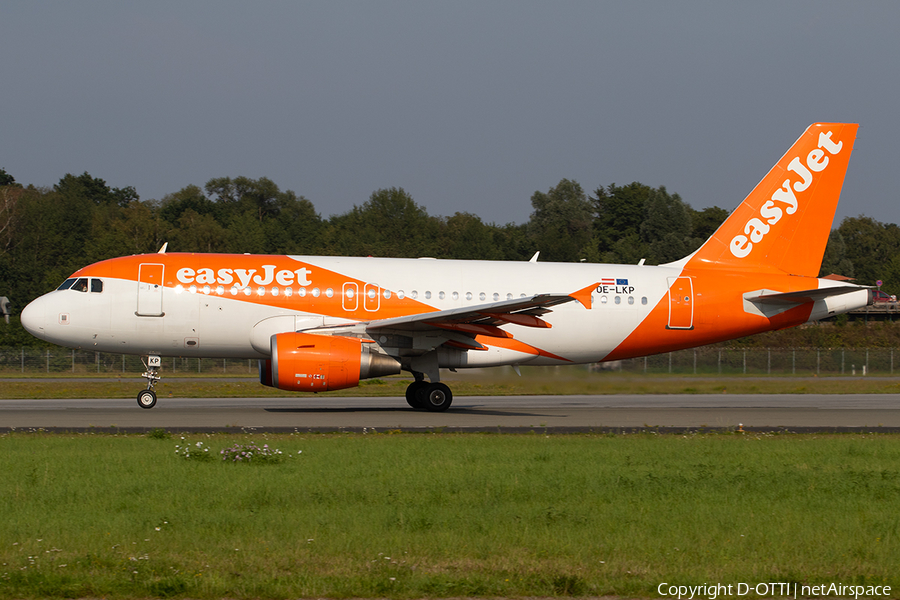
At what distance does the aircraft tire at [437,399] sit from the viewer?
22.0m

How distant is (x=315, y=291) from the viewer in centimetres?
2148

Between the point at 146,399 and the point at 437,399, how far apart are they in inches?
284

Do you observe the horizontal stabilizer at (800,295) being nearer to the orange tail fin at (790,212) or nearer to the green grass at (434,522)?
the orange tail fin at (790,212)

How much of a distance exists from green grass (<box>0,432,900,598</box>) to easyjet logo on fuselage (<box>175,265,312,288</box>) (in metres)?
8.44

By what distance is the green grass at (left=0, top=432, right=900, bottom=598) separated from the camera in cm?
659

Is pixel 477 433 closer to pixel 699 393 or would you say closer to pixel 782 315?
pixel 782 315

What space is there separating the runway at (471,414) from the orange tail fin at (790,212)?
430 cm

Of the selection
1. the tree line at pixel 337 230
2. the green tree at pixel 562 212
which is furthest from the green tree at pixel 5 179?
the green tree at pixel 562 212

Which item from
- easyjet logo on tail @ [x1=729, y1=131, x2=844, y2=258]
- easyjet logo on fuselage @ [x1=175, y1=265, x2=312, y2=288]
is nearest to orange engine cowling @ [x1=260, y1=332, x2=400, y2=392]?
easyjet logo on fuselage @ [x1=175, y1=265, x2=312, y2=288]

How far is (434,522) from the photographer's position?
835 centimetres

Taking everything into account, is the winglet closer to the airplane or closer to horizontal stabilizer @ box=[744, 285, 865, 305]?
the airplane

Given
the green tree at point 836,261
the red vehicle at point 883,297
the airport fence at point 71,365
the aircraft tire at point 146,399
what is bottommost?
the aircraft tire at point 146,399

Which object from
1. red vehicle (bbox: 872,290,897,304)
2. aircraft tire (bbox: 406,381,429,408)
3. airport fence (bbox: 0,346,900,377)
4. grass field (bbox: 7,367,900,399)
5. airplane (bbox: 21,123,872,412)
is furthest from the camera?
red vehicle (bbox: 872,290,897,304)

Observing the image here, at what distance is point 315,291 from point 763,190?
13108 mm
